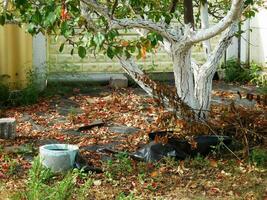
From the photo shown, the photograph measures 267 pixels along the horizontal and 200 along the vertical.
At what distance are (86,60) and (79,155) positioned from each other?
6181 millimetres

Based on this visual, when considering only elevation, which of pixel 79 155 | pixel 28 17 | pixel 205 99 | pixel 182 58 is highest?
pixel 28 17

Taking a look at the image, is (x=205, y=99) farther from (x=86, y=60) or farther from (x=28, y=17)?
(x=86, y=60)

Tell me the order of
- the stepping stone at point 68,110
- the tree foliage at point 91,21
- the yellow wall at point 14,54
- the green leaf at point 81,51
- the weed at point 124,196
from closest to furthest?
the weed at point 124,196
the green leaf at point 81,51
the tree foliage at point 91,21
the stepping stone at point 68,110
the yellow wall at point 14,54

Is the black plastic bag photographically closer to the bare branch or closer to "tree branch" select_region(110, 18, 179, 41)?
"tree branch" select_region(110, 18, 179, 41)

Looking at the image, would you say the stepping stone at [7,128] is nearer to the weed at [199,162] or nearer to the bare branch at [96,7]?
the bare branch at [96,7]

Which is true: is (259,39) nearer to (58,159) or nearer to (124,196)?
(58,159)

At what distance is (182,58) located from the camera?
675 cm

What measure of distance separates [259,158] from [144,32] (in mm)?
2370

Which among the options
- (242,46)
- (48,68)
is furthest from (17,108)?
(242,46)

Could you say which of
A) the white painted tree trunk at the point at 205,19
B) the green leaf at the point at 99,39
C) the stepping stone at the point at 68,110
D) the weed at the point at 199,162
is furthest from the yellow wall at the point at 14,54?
the green leaf at the point at 99,39

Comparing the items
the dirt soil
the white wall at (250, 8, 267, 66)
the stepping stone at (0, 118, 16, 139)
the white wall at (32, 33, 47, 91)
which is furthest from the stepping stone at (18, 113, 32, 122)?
the white wall at (250, 8, 267, 66)

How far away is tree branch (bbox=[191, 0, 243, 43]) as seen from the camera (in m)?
5.41

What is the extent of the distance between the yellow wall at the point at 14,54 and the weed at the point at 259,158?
544cm

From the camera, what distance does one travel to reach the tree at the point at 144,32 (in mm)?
5281
